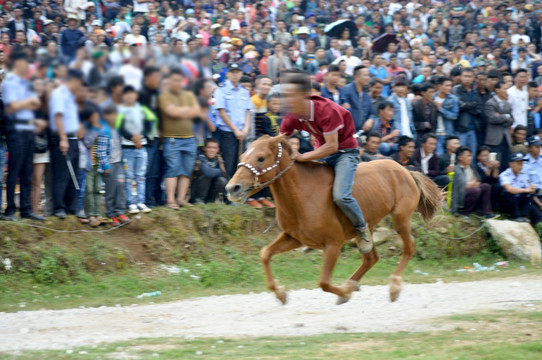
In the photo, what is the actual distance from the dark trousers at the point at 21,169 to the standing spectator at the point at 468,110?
9113 millimetres

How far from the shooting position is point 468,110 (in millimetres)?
15250

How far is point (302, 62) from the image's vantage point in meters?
17.7

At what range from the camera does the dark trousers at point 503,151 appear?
1541 centimetres

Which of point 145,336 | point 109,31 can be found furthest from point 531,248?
point 109,31

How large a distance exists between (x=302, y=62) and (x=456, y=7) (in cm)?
1058

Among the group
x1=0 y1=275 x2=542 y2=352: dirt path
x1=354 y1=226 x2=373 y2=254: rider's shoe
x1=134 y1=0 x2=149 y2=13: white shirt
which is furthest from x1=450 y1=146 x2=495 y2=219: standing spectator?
x1=134 y1=0 x2=149 y2=13: white shirt

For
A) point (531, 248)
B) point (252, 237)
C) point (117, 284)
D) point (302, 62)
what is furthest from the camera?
point (302, 62)

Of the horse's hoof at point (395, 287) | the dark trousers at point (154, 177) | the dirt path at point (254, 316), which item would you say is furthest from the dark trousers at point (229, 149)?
the horse's hoof at point (395, 287)

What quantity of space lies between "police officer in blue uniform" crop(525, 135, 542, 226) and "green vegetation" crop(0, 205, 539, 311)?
1.38 m

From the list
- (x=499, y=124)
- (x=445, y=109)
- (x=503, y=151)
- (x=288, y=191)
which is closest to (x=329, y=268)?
(x=288, y=191)

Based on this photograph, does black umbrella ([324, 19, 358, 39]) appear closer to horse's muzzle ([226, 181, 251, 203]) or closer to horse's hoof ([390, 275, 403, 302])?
horse's hoof ([390, 275, 403, 302])

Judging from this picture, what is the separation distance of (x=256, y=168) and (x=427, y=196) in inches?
142

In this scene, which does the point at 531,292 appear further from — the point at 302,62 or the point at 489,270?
the point at 302,62

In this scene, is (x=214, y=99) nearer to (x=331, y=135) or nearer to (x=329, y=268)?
(x=331, y=135)
